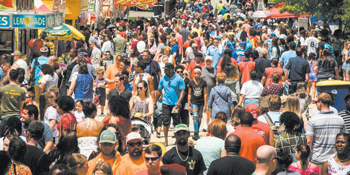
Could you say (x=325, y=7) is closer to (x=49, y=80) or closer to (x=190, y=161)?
(x=49, y=80)

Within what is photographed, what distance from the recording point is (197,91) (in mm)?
12664

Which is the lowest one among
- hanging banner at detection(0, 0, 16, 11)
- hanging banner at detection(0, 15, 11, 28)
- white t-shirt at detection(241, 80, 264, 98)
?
white t-shirt at detection(241, 80, 264, 98)

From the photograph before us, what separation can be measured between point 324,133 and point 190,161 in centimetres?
225

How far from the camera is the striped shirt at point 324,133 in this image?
8531 mm

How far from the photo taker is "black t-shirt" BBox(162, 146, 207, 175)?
7207 millimetres

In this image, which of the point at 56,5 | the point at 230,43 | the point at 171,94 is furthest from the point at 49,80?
the point at 56,5

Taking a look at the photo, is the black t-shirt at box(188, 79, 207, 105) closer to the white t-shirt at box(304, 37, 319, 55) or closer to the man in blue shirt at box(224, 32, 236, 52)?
the man in blue shirt at box(224, 32, 236, 52)

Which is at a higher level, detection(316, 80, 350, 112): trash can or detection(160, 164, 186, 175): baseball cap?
detection(316, 80, 350, 112): trash can

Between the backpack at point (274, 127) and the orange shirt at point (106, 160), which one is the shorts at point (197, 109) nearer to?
the backpack at point (274, 127)

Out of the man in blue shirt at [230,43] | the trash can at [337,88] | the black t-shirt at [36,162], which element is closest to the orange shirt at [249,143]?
the black t-shirt at [36,162]

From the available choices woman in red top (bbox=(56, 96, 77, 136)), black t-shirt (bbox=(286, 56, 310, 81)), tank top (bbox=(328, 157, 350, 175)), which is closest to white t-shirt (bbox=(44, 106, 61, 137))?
woman in red top (bbox=(56, 96, 77, 136))

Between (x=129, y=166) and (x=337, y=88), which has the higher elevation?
(x=337, y=88)

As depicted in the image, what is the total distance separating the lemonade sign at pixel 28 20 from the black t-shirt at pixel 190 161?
510 inches

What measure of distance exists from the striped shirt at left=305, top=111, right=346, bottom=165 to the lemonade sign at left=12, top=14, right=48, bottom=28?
12.5 m
